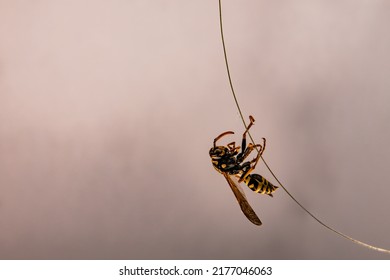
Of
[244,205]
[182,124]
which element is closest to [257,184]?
[244,205]

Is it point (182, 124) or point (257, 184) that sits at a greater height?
point (182, 124)

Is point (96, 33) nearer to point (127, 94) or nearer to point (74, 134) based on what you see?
point (127, 94)

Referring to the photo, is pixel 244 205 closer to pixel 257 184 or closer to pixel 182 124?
pixel 257 184

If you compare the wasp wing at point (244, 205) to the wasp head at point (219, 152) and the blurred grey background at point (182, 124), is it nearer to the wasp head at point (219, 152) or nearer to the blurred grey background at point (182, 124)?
the wasp head at point (219, 152)

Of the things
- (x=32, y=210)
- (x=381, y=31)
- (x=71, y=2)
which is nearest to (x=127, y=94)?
(x=71, y=2)

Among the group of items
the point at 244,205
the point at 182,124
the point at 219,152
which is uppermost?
the point at 182,124

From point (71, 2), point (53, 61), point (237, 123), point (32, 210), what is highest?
point (71, 2)

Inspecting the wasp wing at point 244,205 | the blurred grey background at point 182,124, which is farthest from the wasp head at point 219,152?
the blurred grey background at point 182,124

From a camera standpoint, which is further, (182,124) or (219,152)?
(182,124)
